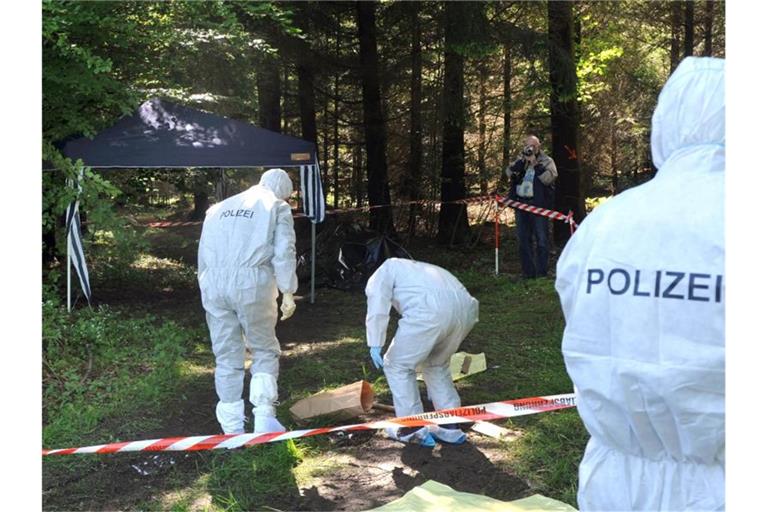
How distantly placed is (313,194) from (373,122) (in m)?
4.68

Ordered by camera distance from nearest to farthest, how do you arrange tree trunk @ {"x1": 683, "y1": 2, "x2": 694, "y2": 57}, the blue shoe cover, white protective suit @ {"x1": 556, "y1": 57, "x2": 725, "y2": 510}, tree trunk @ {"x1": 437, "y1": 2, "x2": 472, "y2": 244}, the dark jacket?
white protective suit @ {"x1": 556, "y1": 57, "x2": 725, "y2": 510}
the blue shoe cover
the dark jacket
tree trunk @ {"x1": 437, "y1": 2, "x2": 472, "y2": 244}
tree trunk @ {"x1": 683, "y1": 2, "x2": 694, "y2": 57}

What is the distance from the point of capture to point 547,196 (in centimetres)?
1024

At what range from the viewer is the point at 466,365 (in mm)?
6641

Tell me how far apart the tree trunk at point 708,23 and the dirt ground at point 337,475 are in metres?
11.6

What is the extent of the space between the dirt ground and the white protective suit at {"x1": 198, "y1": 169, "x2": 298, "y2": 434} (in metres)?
0.47

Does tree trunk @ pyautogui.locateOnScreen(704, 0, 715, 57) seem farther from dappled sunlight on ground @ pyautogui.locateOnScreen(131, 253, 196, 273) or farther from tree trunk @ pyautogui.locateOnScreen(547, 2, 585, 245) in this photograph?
dappled sunlight on ground @ pyautogui.locateOnScreen(131, 253, 196, 273)

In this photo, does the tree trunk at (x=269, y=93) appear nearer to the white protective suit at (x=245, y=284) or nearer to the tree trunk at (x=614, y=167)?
the tree trunk at (x=614, y=167)

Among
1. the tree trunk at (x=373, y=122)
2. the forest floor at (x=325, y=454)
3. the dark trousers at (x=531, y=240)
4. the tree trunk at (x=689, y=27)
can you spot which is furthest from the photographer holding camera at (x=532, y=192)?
the tree trunk at (x=689, y=27)

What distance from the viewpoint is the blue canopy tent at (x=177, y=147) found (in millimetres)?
8391

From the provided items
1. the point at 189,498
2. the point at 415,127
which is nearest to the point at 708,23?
the point at 415,127

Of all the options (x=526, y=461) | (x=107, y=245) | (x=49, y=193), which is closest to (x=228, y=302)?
(x=526, y=461)

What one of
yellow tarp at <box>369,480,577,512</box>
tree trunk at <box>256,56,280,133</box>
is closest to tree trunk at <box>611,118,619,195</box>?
tree trunk at <box>256,56,280,133</box>

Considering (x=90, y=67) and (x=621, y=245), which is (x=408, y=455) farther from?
(x=90, y=67)

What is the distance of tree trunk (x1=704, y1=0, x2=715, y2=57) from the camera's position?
14.0 metres
